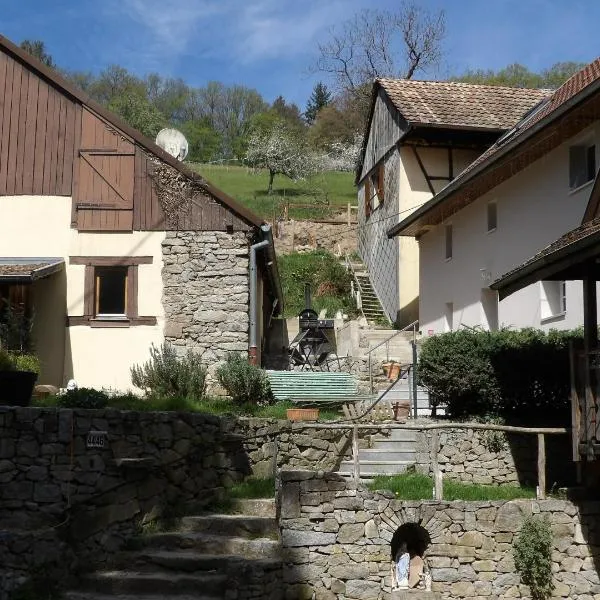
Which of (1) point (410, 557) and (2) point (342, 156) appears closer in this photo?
(1) point (410, 557)

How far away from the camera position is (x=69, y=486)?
10289 mm

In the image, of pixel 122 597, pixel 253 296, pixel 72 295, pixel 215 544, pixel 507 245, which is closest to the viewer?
pixel 122 597

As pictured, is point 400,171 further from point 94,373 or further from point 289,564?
point 289,564

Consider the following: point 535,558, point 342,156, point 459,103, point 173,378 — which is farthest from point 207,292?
point 342,156

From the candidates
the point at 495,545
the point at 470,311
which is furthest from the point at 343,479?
the point at 470,311

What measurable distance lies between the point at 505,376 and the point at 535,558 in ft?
9.70

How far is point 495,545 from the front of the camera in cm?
1071

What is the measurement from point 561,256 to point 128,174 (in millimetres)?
9016

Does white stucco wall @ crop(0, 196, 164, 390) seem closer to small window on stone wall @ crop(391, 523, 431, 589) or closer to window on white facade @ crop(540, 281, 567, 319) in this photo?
small window on stone wall @ crop(391, 523, 431, 589)

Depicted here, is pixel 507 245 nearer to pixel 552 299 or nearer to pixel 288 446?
pixel 552 299

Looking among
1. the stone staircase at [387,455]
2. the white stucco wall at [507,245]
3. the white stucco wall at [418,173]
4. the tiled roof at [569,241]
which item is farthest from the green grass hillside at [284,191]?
the tiled roof at [569,241]

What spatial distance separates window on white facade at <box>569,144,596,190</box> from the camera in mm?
15008

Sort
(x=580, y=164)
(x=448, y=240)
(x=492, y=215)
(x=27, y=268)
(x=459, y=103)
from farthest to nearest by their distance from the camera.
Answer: (x=459, y=103) < (x=448, y=240) < (x=492, y=215) < (x=580, y=164) < (x=27, y=268)

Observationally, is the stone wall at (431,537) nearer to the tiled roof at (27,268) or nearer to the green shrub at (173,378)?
the green shrub at (173,378)
